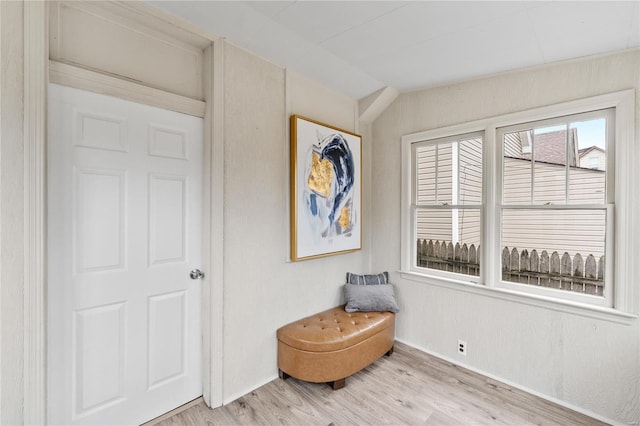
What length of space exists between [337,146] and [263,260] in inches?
49.9

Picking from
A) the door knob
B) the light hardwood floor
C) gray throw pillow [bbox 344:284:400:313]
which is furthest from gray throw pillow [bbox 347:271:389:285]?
the door knob

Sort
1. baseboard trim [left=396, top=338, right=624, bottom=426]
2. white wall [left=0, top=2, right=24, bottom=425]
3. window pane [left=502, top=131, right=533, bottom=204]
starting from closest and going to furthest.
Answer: white wall [left=0, top=2, right=24, bottom=425], baseboard trim [left=396, top=338, right=624, bottom=426], window pane [left=502, top=131, right=533, bottom=204]

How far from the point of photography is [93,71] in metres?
1.52

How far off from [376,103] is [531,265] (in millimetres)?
1978

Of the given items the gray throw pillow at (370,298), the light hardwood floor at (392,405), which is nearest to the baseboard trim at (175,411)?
the light hardwood floor at (392,405)

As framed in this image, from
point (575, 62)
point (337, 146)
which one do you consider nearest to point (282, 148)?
point (337, 146)

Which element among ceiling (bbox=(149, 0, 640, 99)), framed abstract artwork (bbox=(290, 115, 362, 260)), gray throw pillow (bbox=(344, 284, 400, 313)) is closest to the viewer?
ceiling (bbox=(149, 0, 640, 99))

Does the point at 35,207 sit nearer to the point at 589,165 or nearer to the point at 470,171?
the point at 470,171

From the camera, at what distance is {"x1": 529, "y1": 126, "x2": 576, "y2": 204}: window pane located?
6.79 ft

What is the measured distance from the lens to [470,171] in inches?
99.6

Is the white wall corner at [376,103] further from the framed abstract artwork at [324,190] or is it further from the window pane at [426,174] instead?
the window pane at [426,174]

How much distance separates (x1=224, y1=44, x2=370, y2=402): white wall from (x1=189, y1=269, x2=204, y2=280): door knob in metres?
0.18

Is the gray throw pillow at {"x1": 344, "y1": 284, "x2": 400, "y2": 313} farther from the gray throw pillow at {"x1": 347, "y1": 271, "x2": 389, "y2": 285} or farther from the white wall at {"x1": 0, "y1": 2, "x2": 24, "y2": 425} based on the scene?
the white wall at {"x1": 0, "y1": 2, "x2": 24, "y2": 425}

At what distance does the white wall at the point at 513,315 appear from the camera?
1.84 m
